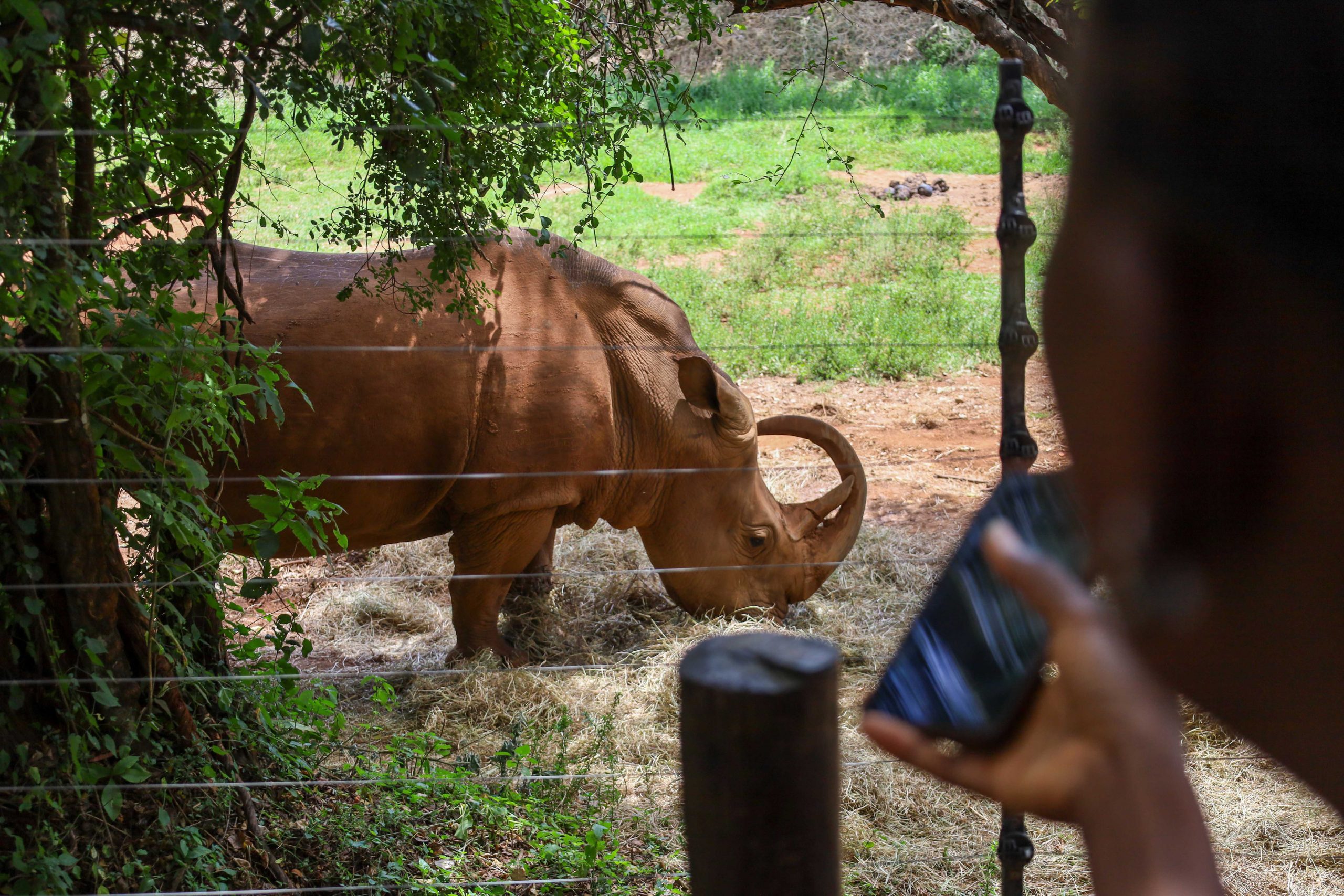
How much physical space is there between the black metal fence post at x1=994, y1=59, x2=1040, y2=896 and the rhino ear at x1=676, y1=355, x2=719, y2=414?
2.77 meters

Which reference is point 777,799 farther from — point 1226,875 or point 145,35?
point 1226,875

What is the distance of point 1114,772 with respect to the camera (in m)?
0.73

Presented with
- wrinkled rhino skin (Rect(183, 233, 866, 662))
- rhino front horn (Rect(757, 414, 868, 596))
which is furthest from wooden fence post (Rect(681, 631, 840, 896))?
rhino front horn (Rect(757, 414, 868, 596))

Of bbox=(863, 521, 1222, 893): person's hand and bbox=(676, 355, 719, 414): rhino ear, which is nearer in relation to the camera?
bbox=(863, 521, 1222, 893): person's hand

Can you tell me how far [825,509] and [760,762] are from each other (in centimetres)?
420

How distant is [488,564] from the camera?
480 cm

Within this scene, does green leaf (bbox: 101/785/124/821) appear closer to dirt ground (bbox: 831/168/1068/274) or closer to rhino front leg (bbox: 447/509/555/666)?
rhino front leg (bbox: 447/509/555/666)

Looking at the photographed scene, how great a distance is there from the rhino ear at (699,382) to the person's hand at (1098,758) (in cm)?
408

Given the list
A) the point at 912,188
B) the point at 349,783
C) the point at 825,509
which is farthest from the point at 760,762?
the point at 912,188

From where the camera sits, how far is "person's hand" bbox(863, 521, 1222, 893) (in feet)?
2.33

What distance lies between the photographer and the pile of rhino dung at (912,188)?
1195 cm

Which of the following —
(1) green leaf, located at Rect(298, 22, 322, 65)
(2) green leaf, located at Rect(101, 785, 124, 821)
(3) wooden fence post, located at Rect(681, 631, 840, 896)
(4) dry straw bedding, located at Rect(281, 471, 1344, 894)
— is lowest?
(4) dry straw bedding, located at Rect(281, 471, 1344, 894)

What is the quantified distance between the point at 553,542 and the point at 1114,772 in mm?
5143

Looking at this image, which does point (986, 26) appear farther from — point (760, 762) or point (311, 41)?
point (760, 762)
